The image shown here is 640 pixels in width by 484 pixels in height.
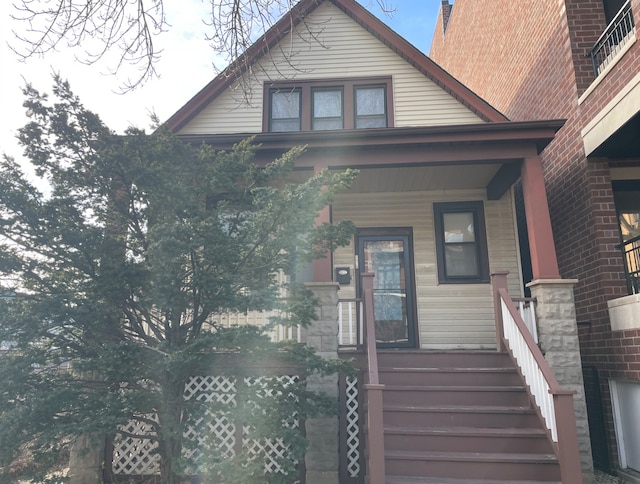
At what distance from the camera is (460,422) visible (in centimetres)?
506

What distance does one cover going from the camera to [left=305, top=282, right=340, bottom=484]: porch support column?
5219 mm

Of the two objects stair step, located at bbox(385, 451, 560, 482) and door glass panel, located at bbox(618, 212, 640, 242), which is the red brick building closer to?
door glass panel, located at bbox(618, 212, 640, 242)

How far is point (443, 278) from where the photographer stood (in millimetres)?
7699

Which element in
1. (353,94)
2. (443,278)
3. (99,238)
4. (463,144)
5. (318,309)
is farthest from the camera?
(353,94)

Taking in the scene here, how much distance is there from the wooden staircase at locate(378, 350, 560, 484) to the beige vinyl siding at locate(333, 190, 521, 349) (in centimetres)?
167

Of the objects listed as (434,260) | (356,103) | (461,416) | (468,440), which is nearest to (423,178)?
(434,260)

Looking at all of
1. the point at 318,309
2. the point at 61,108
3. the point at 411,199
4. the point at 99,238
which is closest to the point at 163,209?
the point at 99,238

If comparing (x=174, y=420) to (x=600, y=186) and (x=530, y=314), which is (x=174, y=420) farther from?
(x=600, y=186)

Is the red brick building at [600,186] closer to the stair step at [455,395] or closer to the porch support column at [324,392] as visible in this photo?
the stair step at [455,395]

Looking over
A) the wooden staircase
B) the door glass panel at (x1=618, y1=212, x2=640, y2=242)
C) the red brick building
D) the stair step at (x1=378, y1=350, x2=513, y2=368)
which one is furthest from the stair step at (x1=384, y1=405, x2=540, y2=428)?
the door glass panel at (x1=618, y1=212, x2=640, y2=242)

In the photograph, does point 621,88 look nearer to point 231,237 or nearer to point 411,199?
point 411,199

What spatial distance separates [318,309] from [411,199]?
3.18 metres

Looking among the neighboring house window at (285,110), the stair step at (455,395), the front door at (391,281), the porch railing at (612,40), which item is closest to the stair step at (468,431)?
the stair step at (455,395)

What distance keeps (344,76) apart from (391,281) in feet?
12.1
